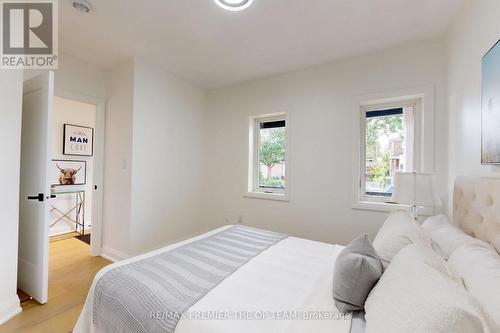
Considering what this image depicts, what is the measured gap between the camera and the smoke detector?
6.01 feet

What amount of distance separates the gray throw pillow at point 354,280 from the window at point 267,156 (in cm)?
217

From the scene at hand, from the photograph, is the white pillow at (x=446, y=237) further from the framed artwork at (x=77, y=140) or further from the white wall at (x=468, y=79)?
the framed artwork at (x=77, y=140)

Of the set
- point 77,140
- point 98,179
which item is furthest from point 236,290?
point 77,140

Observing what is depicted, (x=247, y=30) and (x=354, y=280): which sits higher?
(x=247, y=30)

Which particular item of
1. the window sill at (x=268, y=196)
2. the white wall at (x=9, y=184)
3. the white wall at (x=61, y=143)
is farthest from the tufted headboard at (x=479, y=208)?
the white wall at (x=61, y=143)

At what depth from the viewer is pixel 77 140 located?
411 centimetres

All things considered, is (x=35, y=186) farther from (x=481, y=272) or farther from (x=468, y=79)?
(x=468, y=79)

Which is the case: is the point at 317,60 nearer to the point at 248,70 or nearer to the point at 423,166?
the point at 248,70

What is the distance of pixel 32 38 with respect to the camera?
217cm

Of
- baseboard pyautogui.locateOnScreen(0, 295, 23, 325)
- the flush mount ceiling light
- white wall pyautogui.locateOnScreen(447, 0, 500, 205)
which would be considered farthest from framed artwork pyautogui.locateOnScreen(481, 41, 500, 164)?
baseboard pyautogui.locateOnScreen(0, 295, 23, 325)

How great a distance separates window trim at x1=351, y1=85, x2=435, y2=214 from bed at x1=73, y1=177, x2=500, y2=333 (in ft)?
2.81

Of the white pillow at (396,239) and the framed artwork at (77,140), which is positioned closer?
the white pillow at (396,239)

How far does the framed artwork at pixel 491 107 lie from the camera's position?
1.18 meters

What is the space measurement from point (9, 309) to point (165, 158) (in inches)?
79.9
